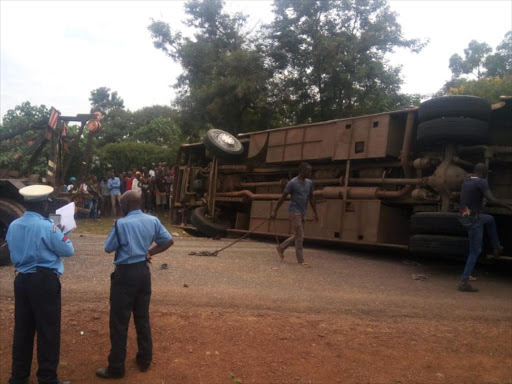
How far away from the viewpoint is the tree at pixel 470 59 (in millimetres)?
30062

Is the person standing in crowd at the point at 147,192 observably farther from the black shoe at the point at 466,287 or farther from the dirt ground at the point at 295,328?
the black shoe at the point at 466,287

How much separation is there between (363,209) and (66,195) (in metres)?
5.24

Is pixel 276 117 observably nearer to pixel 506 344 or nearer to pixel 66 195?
Result: pixel 66 195

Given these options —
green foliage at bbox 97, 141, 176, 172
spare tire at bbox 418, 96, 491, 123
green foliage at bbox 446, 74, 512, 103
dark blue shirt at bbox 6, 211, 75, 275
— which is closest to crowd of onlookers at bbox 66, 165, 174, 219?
green foliage at bbox 97, 141, 176, 172

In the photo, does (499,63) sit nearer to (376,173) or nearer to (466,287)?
(376,173)

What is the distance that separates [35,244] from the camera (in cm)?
335

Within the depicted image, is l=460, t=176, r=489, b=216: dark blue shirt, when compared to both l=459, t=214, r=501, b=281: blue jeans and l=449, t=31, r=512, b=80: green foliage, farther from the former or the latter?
l=449, t=31, r=512, b=80: green foliage

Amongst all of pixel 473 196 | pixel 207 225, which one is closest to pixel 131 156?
pixel 207 225

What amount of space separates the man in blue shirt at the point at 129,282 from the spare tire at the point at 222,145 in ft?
24.6

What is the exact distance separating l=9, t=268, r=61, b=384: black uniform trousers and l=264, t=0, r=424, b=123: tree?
15908 millimetres

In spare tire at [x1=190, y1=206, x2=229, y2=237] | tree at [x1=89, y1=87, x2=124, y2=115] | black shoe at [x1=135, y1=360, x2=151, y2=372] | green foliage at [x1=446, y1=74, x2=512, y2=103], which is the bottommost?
black shoe at [x1=135, y1=360, x2=151, y2=372]

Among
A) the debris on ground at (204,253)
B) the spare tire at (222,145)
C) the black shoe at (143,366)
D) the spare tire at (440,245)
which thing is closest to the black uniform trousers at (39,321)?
the black shoe at (143,366)

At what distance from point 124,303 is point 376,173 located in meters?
6.28

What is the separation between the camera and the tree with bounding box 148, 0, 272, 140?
748 inches
